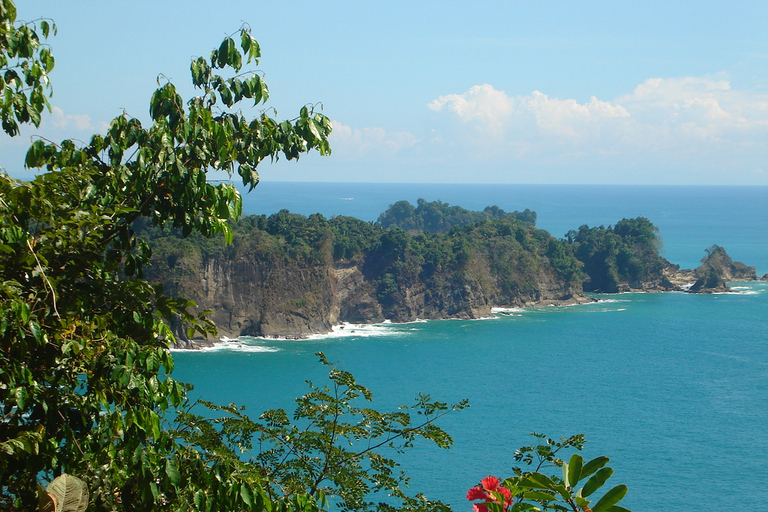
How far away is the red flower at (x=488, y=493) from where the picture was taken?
118 inches

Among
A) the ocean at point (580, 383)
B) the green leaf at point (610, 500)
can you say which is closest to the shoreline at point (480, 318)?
the ocean at point (580, 383)

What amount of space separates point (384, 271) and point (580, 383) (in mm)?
18255

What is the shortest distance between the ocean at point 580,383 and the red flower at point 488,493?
18.3 metres

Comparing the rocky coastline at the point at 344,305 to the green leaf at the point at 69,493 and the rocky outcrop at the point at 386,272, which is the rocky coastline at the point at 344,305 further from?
→ the green leaf at the point at 69,493

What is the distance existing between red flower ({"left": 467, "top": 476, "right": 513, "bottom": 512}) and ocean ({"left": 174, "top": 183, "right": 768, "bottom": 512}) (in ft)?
59.9

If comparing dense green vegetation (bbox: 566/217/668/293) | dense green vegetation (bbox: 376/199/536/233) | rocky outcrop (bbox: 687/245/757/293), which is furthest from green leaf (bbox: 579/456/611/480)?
dense green vegetation (bbox: 376/199/536/233)

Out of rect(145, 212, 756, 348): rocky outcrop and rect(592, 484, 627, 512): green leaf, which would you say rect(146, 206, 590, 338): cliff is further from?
rect(592, 484, 627, 512): green leaf

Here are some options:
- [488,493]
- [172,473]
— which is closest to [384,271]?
[172,473]

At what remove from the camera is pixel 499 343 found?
41.8m

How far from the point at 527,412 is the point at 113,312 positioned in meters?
27.3

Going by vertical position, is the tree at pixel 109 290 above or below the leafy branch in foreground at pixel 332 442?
above

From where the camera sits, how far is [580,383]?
3403cm

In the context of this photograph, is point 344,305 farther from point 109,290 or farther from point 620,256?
point 109,290

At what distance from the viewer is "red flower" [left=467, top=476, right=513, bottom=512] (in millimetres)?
2994
